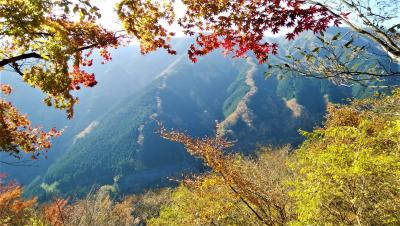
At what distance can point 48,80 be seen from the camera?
26.3 feet

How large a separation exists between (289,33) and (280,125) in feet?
461

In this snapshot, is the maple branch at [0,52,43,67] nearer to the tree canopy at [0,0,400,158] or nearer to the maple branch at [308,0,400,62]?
the tree canopy at [0,0,400,158]

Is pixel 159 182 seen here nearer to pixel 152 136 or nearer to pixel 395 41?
pixel 152 136

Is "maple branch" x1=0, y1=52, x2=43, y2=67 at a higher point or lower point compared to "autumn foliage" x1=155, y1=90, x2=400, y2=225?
higher

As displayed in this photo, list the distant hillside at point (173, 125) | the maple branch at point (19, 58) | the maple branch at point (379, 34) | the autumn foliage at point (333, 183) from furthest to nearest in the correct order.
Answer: the distant hillside at point (173, 125) < the autumn foliage at point (333, 183) < the maple branch at point (19, 58) < the maple branch at point (379, 34)

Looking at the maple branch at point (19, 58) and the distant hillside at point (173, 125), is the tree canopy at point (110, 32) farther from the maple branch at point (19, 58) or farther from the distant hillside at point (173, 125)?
the distant hillside at point (173, 125)

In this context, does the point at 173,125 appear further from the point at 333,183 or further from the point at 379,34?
the point at 379,34

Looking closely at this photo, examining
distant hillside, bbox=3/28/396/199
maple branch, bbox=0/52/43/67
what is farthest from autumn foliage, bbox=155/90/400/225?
distant hillside, bbox=3/28/396/199

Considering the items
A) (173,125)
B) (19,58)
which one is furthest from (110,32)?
(173,125)

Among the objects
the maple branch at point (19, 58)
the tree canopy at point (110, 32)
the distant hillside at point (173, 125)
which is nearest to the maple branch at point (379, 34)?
the tree canopy at point (110, 32)

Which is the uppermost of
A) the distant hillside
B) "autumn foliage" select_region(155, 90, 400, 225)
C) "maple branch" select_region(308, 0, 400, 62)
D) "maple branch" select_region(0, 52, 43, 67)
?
"maple branch" select_region(0, 52, 43, 67)

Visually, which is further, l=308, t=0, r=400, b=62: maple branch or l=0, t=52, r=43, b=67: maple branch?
l=0, t=52, r=43, b=67: maple branch

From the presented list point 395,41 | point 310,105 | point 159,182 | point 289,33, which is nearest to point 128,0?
point 289,33

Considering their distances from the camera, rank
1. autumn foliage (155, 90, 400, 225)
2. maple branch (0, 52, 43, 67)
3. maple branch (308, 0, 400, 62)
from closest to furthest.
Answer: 1. maple branch (308, 0, 400, 62)
2. maple branch (0, 52, 43, 67)
3. autumn foliage (155, 90, 400, 225)
